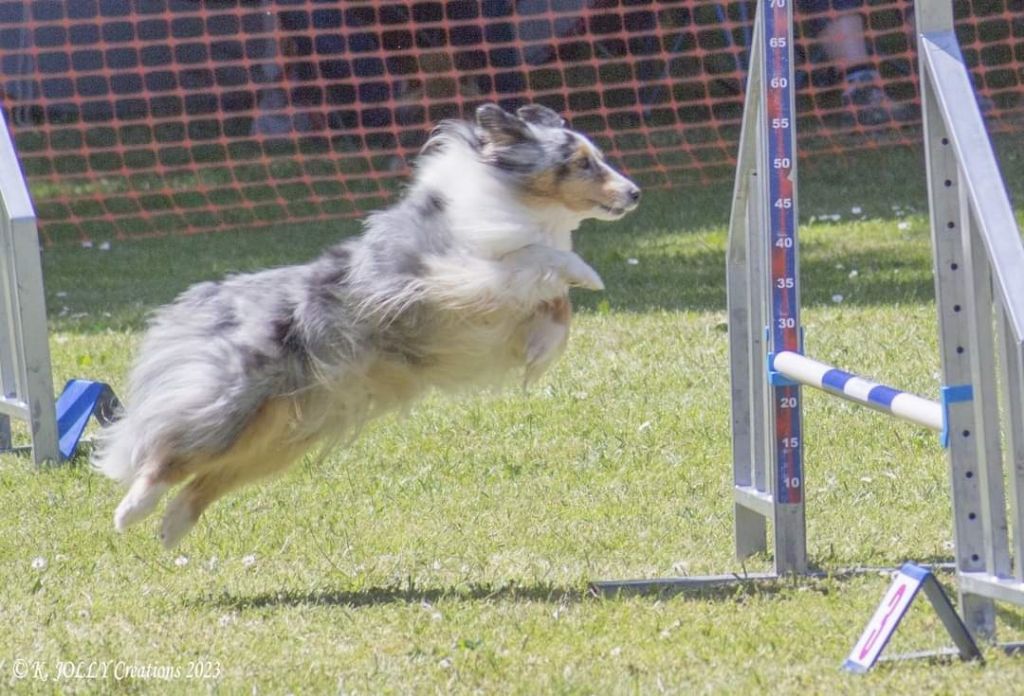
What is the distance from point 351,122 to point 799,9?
15.0ft

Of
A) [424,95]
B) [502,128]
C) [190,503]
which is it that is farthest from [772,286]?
[424,95]

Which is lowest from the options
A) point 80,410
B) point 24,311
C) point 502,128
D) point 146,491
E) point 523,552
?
point 523,552

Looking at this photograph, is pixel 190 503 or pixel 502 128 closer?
pixel 190 503

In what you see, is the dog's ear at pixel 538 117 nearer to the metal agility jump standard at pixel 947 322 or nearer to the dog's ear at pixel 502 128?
the dog's ear at pixel 502 128

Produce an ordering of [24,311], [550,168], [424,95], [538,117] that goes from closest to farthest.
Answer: [550,168], [538,117], [24,311], [424,95]

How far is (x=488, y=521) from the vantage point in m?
5.17

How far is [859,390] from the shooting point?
3.99 metres

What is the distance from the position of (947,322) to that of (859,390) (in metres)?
0.52

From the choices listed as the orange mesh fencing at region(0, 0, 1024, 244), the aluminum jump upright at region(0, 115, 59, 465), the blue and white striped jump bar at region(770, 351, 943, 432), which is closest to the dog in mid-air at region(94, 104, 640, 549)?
the blue and white striped jump bar at region(770, 351, 943, 432)

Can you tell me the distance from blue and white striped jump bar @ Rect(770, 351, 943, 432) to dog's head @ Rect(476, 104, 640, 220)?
0.82 m

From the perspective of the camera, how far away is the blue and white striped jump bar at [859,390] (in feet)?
12.0

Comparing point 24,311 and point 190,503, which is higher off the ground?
point 24,311

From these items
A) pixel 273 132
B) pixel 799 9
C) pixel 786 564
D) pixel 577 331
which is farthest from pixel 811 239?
pixel 786 564

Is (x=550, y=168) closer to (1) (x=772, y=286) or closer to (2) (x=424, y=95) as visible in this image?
(1) (x=772, y=286)
